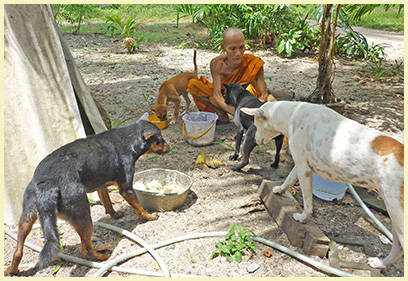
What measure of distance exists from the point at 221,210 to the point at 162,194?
75 cm

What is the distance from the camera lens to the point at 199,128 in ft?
17.1

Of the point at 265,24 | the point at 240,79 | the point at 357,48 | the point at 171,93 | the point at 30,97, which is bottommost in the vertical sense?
the point at 171,93

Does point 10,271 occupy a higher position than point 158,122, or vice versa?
point 158,122

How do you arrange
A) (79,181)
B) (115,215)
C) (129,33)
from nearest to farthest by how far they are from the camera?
1. (79,181)
2. (115,215)
3. (129,33)

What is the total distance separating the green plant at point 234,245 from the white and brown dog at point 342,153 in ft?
1.83

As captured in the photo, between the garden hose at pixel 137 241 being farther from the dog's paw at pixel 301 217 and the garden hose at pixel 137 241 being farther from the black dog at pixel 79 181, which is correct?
the dog's paw at pixel 301 217

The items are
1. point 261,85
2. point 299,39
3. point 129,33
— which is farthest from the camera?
point 129,33

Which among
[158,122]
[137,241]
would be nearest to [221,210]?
[137,241]

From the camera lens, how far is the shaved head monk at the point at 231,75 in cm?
534

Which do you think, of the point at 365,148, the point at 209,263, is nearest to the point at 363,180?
the point at 365,148

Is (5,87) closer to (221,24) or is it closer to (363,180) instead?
(363,180)

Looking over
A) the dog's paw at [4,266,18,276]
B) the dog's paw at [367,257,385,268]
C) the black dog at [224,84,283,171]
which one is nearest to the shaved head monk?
the black dog at [224,84,283,171]

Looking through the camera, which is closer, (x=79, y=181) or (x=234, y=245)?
(x=79, y=181)

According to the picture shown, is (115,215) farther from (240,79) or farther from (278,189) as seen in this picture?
(240,79)
